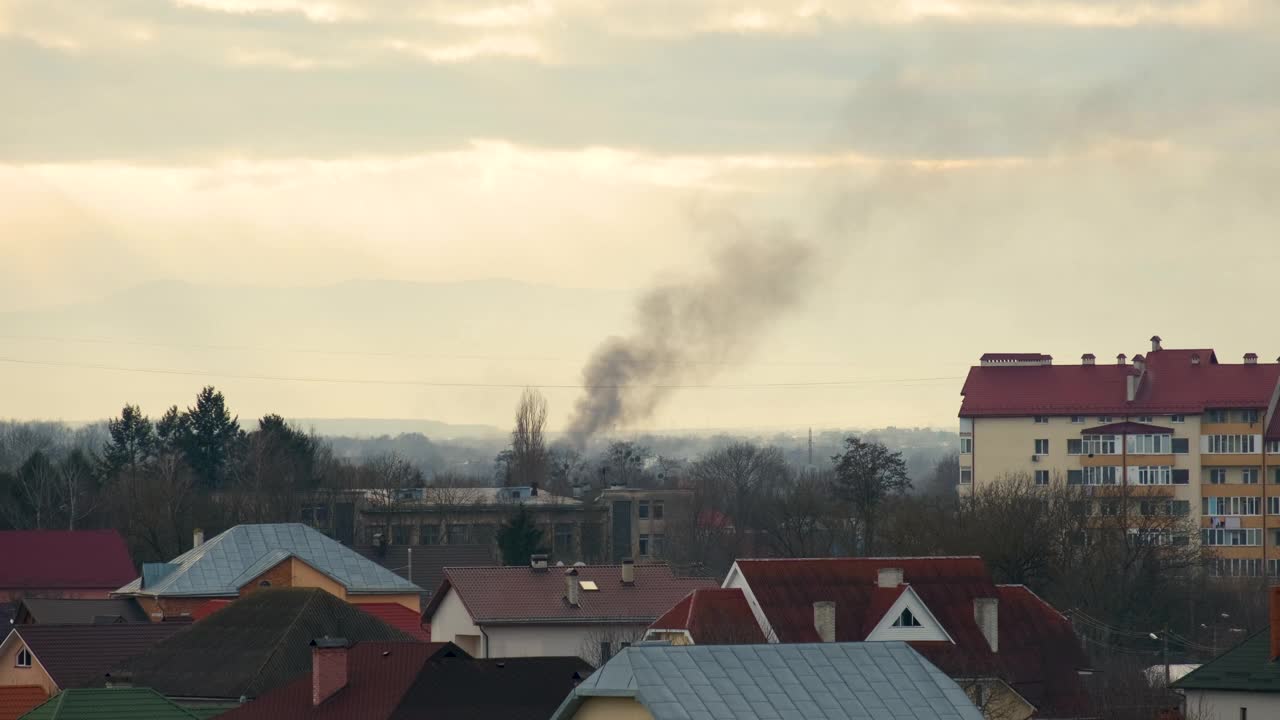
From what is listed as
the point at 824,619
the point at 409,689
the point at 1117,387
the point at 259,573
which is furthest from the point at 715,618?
the point at 1117,387

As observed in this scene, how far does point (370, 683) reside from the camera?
47562mm

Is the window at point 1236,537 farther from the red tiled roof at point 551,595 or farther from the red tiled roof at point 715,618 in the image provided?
the red tiled roof at point 715,618

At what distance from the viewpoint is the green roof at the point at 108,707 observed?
42.0m

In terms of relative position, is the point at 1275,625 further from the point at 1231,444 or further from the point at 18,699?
the point at 1231,444

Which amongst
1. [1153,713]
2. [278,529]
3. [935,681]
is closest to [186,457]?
[278,529]

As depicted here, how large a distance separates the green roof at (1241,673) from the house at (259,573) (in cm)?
3640

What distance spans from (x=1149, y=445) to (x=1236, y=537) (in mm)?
6978

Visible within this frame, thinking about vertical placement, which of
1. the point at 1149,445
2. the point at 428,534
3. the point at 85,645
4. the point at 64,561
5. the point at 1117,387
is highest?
the point at 1117,387

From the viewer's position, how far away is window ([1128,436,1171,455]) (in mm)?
122000

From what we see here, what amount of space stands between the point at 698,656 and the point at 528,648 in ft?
115

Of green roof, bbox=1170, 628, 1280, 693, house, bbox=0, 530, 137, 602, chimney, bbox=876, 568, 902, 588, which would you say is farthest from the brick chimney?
house, bbox=0, 530, 137, 602

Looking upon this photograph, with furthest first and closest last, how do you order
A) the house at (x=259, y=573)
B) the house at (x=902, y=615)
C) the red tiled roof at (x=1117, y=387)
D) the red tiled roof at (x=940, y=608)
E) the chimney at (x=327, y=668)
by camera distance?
the red tiled roof at (x=1117, y=387), the house at (x=259, y=573), the red tiled roof at (x=940, y=608), the house at (x=902, y=615), the chimney at (x=327, y=668)

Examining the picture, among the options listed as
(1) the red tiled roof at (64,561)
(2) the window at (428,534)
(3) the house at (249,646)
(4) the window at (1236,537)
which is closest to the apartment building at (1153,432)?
(4) the window at (1236,537)

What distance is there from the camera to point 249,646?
55.7 metres
